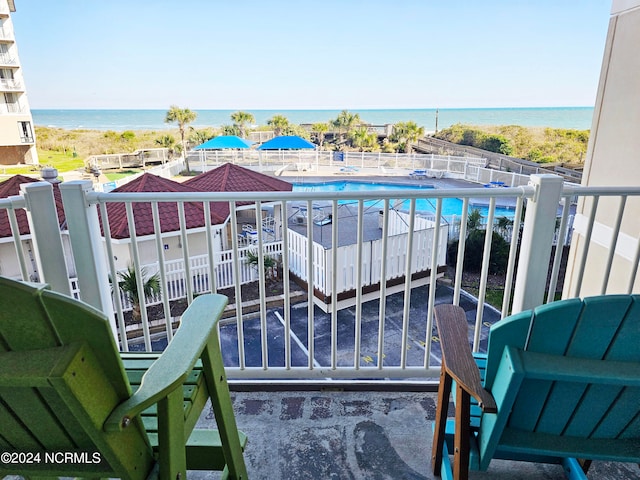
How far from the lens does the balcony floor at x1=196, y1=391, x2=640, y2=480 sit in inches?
60.4

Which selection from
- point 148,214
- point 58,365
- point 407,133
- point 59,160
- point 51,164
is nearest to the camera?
point 58,365

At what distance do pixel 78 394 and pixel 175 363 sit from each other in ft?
0.66

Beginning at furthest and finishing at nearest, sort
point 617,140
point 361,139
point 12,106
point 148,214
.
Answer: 1. point 361,139
2. point 12,106
3. point 148,214
4. point 617,140

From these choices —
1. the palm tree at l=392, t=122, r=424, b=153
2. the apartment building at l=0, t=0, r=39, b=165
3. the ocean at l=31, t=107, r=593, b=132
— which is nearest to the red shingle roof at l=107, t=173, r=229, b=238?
Result: the apartment building at l=0, t=0, r=39, b=165

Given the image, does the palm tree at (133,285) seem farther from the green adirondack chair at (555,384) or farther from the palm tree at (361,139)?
the palm tree at (361,139)

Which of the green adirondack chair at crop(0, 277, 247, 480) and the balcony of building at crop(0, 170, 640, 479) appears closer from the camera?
the green adirondack chair at crop(0, 277, 247, 480)

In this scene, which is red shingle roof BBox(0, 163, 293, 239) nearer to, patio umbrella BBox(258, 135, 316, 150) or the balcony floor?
patio umbrella BBox(258, 135, 316, 150)

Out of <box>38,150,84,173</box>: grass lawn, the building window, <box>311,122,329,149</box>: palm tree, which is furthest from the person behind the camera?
<box>311,122,329,149</box>: palm tree

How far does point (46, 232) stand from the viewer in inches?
66.2

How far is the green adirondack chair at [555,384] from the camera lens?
928 mm

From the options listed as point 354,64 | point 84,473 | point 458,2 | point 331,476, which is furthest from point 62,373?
point 354,64

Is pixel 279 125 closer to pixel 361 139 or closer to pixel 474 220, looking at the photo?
pixel 361 139

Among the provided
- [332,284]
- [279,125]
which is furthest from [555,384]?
[279,125]

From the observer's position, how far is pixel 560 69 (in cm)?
3659
